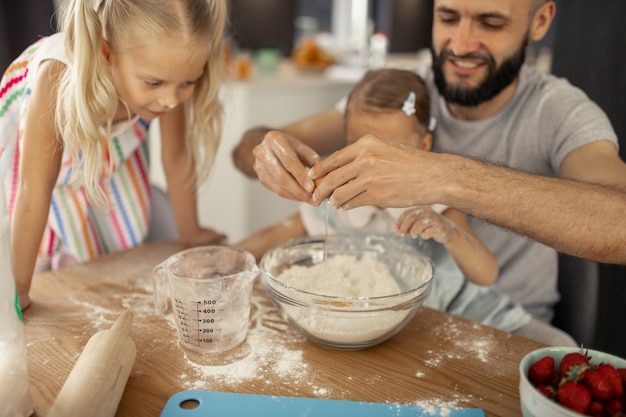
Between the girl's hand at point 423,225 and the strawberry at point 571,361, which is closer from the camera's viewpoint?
the strawberry at point 571,361

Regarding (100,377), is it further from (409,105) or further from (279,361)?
(409,105)

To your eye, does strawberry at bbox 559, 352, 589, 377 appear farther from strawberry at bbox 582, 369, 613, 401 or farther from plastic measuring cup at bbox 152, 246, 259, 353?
plastic measuring cup at bbox 152, 246, 259, 353

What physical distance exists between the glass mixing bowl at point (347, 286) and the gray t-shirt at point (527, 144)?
1.37 ft

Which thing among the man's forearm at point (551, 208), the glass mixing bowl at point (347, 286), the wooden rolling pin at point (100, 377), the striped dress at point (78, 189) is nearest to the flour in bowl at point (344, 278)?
the glass mixing bowl at point (347, 286)

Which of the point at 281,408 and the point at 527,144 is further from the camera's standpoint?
the point at 527,144

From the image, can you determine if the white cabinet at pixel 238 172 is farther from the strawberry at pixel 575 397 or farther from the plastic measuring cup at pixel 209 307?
the strawberry at pixel 575 397

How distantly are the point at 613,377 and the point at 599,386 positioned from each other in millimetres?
28

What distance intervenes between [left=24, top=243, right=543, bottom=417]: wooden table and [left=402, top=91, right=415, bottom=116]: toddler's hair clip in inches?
19.9

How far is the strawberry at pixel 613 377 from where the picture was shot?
752mm

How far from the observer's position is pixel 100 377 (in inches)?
32.9

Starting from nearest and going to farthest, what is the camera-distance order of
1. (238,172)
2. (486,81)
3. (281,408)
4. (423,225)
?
1. (281,408)
2. (423,225)
3. (486,81)
4. (238,172)

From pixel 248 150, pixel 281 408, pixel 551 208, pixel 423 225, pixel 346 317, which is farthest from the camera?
pixel 248 150

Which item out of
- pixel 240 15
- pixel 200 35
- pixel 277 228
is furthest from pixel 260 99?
pixel 200 35

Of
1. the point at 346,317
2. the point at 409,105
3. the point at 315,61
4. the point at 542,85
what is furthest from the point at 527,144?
the point at 315,61
